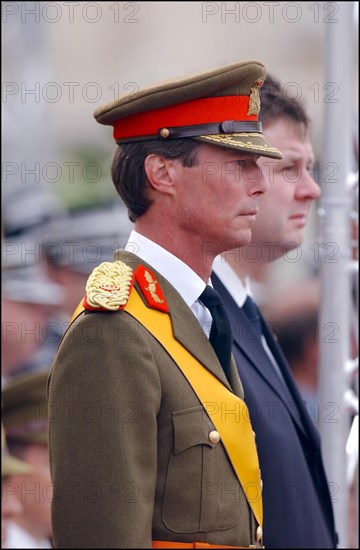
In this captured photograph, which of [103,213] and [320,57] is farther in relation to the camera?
[320,57]

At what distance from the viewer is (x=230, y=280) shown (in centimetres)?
317

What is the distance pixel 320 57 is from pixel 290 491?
6640mm

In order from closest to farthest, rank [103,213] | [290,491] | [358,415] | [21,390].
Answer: [290,491] < [358,415] < [21,390] < [103,213]

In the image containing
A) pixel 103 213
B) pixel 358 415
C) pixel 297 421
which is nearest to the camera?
pixel 297 421

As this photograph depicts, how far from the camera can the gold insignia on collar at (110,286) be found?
220 cm

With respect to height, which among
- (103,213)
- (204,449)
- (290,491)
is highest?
(103,213)

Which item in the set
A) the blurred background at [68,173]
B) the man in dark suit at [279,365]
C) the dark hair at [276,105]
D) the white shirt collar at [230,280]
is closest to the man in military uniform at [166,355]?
the man in dark suit at [279,365]

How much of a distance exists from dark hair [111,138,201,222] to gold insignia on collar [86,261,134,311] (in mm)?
144

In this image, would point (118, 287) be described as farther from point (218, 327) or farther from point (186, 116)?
point (186, 116)

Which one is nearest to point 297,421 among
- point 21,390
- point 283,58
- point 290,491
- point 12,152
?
point 290,491

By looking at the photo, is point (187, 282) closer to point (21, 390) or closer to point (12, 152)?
point (21, 390)

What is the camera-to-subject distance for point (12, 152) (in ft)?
17.0

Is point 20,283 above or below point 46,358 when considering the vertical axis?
above

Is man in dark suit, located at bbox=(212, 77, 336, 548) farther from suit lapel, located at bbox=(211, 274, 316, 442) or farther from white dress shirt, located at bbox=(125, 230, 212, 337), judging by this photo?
white dress shirt, located at bbox=(125, 230, 212, 337)
